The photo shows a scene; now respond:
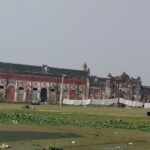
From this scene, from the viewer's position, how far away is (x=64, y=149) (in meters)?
19.3

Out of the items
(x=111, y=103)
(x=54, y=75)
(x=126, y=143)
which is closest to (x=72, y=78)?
(x=54, y=75)

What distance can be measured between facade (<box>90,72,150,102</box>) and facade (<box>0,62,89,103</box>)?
2.58m

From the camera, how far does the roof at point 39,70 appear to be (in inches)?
4471

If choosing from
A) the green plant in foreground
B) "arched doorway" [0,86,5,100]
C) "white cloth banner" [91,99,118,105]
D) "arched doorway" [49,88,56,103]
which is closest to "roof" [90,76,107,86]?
"white cloth banner" [91,99,118,105]

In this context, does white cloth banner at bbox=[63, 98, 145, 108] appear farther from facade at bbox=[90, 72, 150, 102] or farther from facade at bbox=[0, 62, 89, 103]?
facade at bbox=[90, 72, 150, 102]

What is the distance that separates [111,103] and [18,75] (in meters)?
22.5

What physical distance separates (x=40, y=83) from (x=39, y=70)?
171 inches

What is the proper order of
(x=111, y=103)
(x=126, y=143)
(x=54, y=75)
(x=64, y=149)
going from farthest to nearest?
(x=54, y=75), (x=111, y=103), (x=126, y=143), (x=64, y=149)

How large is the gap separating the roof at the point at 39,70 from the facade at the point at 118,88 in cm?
439

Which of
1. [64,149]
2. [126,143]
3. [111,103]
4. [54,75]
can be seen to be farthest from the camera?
[54,75]

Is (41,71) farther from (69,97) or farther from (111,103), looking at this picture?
(111,103)

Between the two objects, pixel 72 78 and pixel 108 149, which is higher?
pixel 72 78

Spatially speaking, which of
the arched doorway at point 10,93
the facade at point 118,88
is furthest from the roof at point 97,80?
the arched doorway at point 10,93

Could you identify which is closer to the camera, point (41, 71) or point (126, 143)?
point (126, 143)
